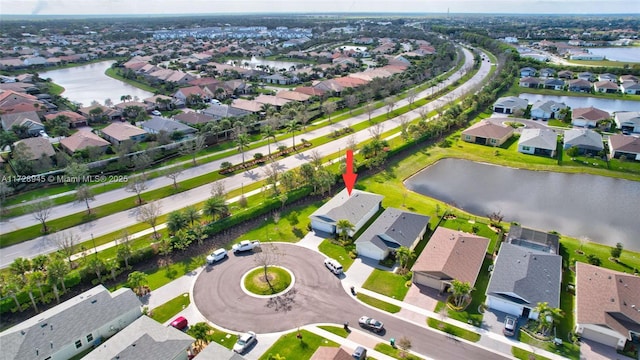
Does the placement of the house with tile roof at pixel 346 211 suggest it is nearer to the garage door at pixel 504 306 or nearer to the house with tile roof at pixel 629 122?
the garage door at pixel 504 306

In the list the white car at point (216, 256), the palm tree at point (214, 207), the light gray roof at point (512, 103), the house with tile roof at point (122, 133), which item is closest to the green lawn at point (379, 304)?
the white car at point (216, 256)

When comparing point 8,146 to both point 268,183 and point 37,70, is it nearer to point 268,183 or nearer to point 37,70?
point 268,183

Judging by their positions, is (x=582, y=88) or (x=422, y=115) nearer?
(x=422, y=115)

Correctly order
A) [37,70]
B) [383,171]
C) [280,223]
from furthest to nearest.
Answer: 1. [37,70]
2. [383,171]
3. [280,223]

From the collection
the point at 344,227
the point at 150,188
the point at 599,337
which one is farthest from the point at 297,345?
the point at 150,188

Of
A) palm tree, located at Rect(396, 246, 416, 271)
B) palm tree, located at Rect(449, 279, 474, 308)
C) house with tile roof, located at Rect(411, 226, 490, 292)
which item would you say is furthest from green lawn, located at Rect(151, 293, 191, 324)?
palm tree, located at Rect(449, 279, 474, 308)

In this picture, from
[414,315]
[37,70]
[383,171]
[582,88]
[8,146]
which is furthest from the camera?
[37,70]

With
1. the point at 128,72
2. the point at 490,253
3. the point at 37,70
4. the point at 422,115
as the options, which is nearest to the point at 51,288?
the point at 490,253
